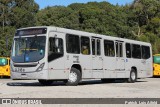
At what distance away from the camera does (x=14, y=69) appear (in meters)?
21.0

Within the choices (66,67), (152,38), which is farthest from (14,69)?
(152,38)

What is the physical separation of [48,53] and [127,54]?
27.3 ft

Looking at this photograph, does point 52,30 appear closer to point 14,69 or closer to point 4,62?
point 14,69

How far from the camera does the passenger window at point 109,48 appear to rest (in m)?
25.0

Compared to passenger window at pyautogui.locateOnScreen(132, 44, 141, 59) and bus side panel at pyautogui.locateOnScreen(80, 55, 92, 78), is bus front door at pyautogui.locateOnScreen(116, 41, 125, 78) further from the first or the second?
bus side panel at pyautogui.locateOnScreen(80, 55, 92, 78)

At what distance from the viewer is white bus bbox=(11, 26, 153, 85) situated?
20375mm

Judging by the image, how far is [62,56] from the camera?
2106 cm

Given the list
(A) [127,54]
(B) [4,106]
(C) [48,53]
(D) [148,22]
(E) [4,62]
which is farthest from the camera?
(D) [148,22]

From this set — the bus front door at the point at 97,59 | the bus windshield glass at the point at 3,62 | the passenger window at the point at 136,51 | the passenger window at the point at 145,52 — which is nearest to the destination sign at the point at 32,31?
the bus front door at the point at 97,59

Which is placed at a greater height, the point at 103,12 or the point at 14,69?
the point at 103,12

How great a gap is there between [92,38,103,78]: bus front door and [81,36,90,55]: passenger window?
52 centimetres

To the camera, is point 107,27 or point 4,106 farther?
point 107,27

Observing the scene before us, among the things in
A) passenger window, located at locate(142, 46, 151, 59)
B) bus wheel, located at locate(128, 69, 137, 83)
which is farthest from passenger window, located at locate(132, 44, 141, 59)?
bus wheel, located at locate(128, 69, 137, 83)

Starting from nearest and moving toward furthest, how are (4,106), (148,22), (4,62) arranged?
(4,106) < (4,62) < (148,22)
